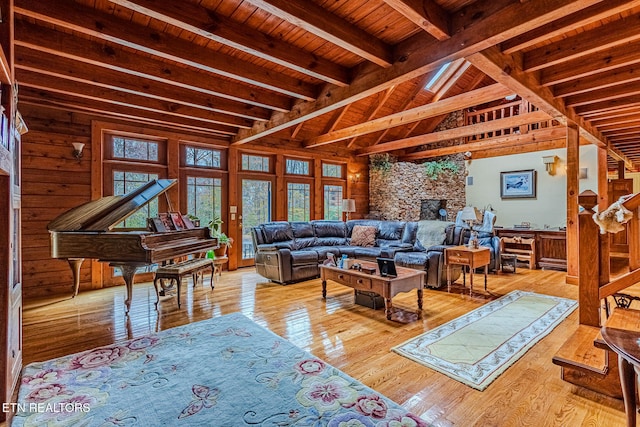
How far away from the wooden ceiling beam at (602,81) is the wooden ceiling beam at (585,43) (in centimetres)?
77

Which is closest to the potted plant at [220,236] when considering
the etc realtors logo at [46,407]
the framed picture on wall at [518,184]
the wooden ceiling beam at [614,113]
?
the etc realtors logo at [46,407]

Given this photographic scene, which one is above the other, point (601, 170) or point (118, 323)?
point (601, 170)

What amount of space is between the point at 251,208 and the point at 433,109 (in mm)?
4078

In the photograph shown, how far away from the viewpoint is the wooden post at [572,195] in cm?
491

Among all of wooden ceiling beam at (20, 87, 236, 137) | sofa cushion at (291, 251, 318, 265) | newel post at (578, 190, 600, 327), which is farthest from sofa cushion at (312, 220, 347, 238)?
newel post at (578, 190, 600, 327)

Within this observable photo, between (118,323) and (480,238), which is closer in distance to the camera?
(118,323)

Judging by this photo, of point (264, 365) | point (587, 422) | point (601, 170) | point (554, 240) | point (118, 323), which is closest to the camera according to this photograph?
point (587, 422)

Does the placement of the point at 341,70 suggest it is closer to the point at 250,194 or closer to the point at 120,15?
the point at 120,15

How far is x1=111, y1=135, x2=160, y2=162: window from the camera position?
5.23m

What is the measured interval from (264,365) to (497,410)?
5.27 ft

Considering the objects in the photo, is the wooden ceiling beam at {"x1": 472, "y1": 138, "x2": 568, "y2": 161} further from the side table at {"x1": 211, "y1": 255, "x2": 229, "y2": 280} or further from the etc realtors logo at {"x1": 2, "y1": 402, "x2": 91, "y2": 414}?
the etc realtors logo at {"x1": 2, "y1": 402, "x2": 91, "y2": 414}

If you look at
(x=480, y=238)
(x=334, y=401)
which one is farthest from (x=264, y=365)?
(x=480, y=238)

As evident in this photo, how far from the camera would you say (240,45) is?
9.16ft

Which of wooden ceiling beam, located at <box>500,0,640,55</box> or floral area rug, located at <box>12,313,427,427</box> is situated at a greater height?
wooden ceiling beam, located at <box>500,0,640,55</box>
